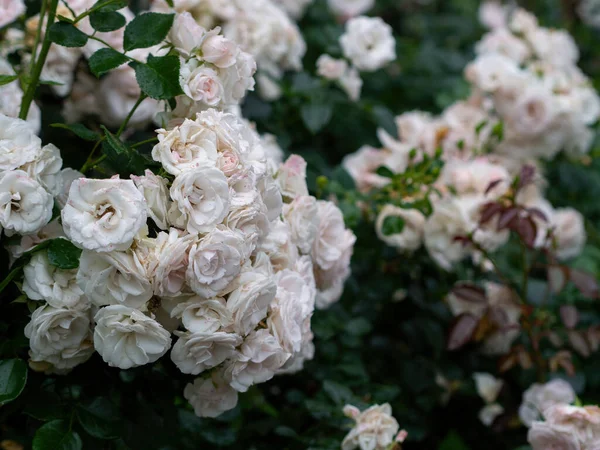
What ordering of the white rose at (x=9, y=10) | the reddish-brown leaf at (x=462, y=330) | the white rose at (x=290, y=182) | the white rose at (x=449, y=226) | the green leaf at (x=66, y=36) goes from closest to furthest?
the green leaf at (x=66, y=36) < the white rose at (x=290, y=182) < the white rose at (x=9, y=10) < the reddish-brown leaf at (x=462, y=330) < the white rose at (x=449, y=226)

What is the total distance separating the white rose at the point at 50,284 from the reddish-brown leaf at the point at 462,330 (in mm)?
937

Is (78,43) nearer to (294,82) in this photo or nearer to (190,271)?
(190,271)

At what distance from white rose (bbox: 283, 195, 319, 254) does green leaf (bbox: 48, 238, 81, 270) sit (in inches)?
14.7

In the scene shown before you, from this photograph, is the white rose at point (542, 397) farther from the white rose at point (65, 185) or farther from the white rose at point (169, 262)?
the white rose at point (65, 185)

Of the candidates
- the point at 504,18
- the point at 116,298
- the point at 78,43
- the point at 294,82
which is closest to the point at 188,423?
the point at 116,298

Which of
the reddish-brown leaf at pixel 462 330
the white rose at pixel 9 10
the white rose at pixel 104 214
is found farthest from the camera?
the reddish-brown leaf at pixel 462 330

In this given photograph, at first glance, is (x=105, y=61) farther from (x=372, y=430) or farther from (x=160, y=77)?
(x=372, y=430)

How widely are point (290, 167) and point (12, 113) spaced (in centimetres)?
51

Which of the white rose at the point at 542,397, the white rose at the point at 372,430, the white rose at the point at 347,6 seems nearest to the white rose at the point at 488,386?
the white rose at the point at 542,397

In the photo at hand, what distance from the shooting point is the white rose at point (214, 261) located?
101 cm

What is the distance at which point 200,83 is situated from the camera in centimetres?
118

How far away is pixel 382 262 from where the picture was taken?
202 cm

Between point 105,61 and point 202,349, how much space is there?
475 mm

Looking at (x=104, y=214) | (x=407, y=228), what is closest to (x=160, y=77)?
(x=104, y=214)
